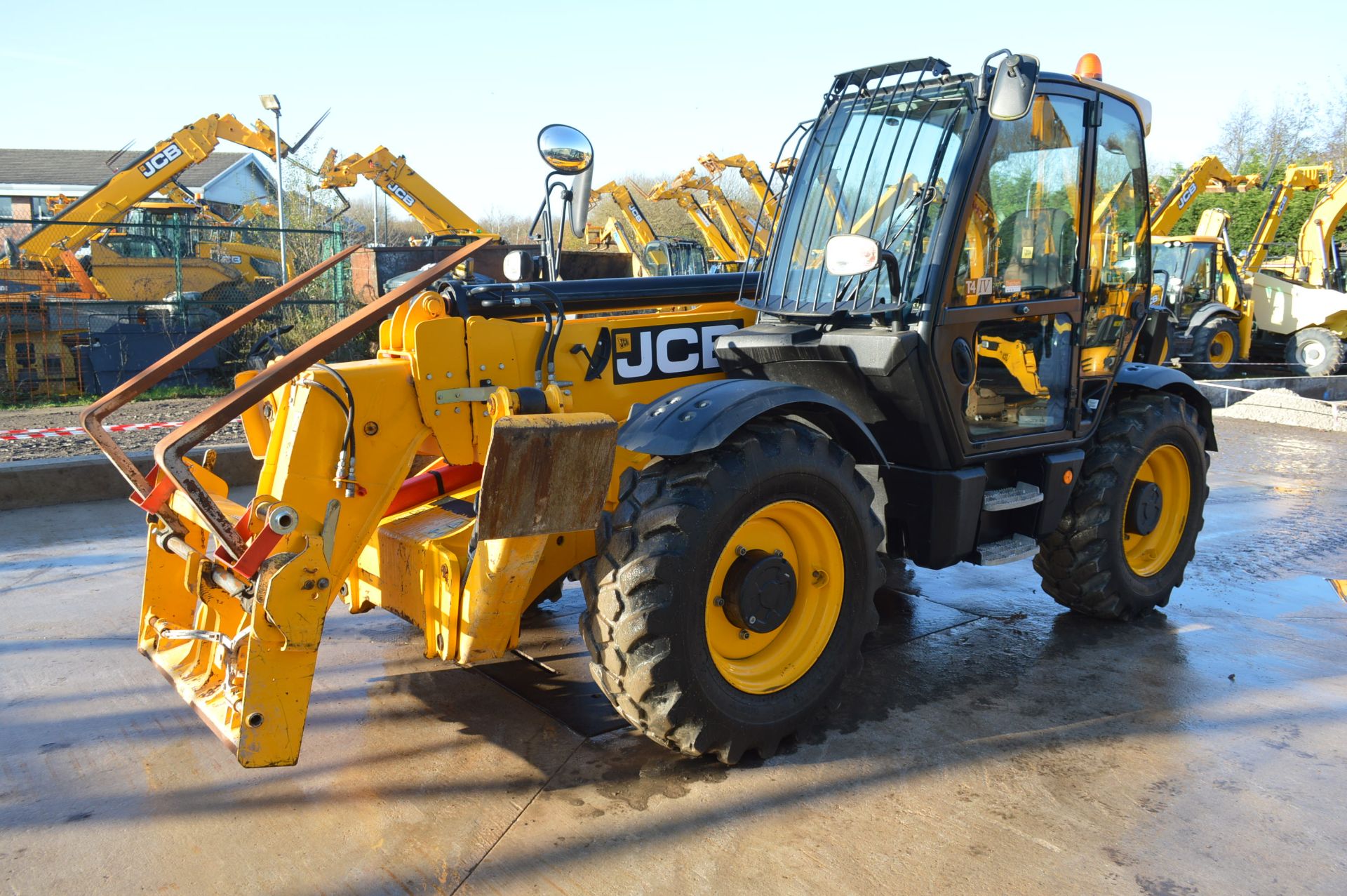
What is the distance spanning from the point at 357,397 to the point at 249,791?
1314mm

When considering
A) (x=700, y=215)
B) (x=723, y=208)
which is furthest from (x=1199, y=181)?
(x=700, y=215)

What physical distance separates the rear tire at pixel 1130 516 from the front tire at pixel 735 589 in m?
1.49

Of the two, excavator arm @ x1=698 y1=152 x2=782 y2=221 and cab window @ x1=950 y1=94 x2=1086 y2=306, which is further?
excavator arm @ x1=698 y1=152 x2=782 y2=221

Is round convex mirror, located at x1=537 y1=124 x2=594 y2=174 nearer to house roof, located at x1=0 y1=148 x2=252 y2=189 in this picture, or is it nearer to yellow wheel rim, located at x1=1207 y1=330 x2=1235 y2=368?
yellow wheel rim, located at x1=1207 y1=330 x2=1235 y2=368

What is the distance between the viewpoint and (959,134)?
13.2ft

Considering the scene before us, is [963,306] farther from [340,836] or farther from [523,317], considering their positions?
[340,836]

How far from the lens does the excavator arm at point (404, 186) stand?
18.4 m

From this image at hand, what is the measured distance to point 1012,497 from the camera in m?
4.38

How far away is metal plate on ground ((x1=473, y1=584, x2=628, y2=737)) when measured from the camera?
153 inches

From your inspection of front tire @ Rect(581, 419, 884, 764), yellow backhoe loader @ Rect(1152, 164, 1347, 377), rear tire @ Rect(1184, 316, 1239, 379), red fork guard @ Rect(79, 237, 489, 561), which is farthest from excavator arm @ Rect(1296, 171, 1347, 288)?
red fork guard @ Rect(79, 237, 489, 561)

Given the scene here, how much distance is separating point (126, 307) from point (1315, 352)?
18089mm

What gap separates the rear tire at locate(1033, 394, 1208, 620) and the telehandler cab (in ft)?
0.06

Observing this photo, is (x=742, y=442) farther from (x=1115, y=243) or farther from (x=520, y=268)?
(x=1115, y=243)

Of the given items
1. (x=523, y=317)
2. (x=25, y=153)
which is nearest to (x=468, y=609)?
(x=523, y=317)
